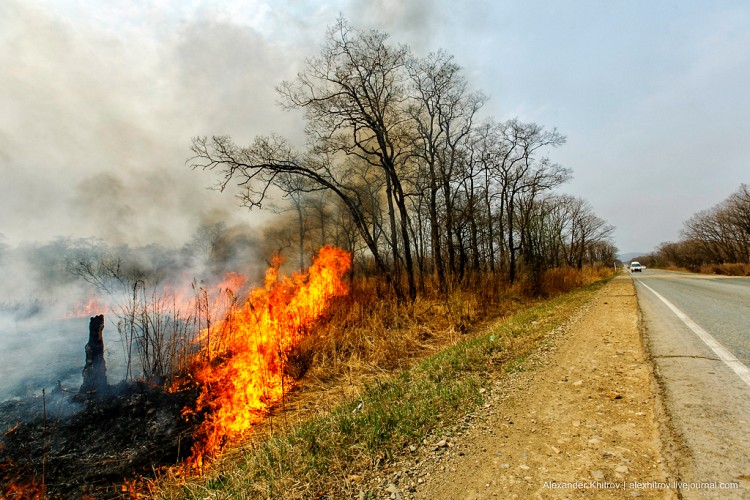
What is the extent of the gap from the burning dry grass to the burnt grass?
2.97 ft

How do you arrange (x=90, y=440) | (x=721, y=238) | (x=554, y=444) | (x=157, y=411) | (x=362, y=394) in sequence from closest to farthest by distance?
1. (x=554, y=444)
2. (x=362, y=394)
3. (x=90, y=440)
4. (x=157, y=411)
5. (x=721, y=238)

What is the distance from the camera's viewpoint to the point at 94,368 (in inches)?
248

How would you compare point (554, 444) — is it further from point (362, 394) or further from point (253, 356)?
point (253, 356)

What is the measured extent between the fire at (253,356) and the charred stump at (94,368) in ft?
5.13

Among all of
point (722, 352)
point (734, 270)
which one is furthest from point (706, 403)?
point (734, 270)

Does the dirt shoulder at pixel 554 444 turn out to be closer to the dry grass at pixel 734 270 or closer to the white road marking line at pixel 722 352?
the white road marking line at pixel 722 352

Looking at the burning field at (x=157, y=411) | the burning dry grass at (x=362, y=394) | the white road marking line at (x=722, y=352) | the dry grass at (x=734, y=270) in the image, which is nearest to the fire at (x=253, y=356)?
the burning field at (x=157, y=411)

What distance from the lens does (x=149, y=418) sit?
5.56m

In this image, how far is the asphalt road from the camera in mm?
1941

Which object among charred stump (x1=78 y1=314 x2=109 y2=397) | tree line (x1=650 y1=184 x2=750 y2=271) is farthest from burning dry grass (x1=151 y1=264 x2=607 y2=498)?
tree line (x1=650 y1=184 x2=750 y2=271)

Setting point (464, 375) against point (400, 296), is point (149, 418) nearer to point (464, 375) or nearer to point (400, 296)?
point (464, 375)

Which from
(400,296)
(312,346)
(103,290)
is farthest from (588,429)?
(103,290)

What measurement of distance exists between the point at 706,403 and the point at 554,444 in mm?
1587

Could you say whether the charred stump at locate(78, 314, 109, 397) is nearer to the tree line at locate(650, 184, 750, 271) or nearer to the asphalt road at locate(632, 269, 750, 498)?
the asphalt road at locate(632, 269, 750, 498)
